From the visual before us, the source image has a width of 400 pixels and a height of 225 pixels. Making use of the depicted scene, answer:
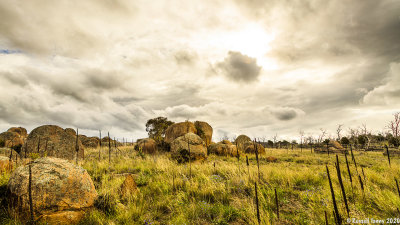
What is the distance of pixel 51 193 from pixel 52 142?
1006 cm

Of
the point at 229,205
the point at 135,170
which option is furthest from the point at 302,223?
the point at 135,170

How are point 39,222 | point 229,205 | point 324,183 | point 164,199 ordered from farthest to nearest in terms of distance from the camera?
point 324,183 → point 164,199 → point 229,205 → point 39,222

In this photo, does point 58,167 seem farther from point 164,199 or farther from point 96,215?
point 164,199

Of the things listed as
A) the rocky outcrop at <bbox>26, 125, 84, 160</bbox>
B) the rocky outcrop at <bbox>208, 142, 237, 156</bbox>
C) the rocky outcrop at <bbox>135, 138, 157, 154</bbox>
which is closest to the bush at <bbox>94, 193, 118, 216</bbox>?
the rocky outcrop at <bbox>26, 125, 84, 160</bbox>

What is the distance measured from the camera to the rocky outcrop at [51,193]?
3514mm

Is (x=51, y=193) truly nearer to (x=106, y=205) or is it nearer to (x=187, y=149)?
(x=106, y=205)

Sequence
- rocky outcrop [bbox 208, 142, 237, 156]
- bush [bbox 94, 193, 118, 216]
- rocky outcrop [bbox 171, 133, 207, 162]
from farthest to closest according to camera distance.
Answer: rocky outcrop [bbox 208, 142, 237, 156] → rocky outcrop [bbox 171, 133, 207, 162] → bush [bbox 94, 193, 118, 216]

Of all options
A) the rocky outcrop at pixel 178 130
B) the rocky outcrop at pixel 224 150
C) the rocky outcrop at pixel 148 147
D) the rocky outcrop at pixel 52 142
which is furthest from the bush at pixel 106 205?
A: the rocky outcrop at pixel 148 147

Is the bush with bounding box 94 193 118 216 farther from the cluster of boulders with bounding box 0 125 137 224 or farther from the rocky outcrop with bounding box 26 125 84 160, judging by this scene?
the rocky outcrop with bounding box 26 125 84 160

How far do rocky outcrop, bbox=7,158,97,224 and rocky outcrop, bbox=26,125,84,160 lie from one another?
894cm

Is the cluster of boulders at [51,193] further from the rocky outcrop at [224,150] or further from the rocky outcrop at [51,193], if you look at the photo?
the rocky outcrop at [224,150]

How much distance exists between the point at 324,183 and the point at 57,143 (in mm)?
14926

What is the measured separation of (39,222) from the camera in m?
3.38

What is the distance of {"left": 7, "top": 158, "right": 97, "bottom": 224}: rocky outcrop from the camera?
351cm
